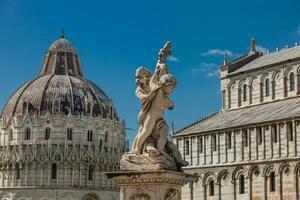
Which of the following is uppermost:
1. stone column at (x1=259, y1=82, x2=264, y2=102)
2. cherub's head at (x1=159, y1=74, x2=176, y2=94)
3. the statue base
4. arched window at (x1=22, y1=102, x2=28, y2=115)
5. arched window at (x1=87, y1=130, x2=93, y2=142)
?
arched window at (x1=22, y1=102, x2=28, y2=115)

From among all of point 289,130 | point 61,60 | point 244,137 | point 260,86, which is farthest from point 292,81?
point 61,60

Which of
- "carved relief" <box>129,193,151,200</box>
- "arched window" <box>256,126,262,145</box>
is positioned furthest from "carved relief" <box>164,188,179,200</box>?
"arched window" <box>256,126,262,145</box>

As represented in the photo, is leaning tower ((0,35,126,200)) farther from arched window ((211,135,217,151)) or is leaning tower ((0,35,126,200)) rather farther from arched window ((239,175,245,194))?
arched window ((239,175,245,194))

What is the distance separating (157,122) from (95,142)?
132765 mm

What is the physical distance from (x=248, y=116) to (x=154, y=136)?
75.5 m

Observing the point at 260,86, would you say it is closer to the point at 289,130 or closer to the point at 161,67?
the point at 289,130

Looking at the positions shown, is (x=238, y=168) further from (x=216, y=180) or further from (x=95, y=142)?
(x=95, y=142)

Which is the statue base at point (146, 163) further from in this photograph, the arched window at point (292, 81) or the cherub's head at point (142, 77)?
the arched window at point (292, 81)

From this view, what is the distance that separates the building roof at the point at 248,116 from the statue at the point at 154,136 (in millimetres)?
65165

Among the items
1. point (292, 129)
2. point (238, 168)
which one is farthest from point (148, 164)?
point (238, 168)

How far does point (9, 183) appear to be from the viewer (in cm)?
14625

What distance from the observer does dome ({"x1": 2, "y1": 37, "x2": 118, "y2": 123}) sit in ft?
490

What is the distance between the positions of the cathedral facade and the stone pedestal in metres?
64.6

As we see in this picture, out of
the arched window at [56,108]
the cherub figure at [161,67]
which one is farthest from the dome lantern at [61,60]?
the cherub figure at [161,67]
